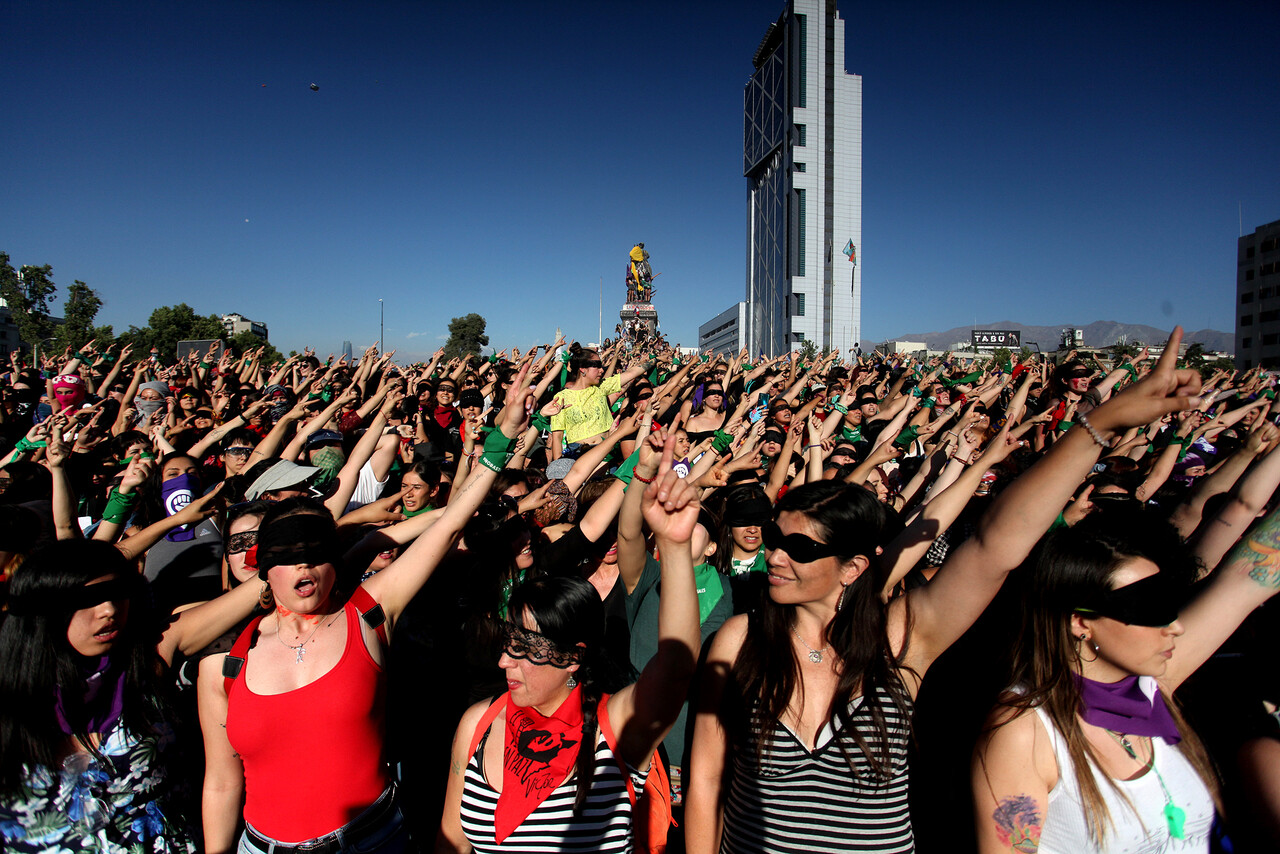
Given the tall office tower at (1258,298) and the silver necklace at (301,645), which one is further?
the tall office tower at (1258,298)

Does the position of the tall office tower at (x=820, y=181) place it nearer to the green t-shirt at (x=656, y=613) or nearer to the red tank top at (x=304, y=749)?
the green t-shirt at (x=656, y=613)

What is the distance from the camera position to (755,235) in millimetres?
102250

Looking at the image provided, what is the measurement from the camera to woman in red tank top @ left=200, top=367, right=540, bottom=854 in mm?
2201

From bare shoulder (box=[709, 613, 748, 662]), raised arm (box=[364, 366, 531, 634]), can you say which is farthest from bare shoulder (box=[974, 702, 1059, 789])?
raised arm (box=[364, 366, 531, 634])

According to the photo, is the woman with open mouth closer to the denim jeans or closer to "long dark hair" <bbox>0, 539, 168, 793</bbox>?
the denim jeans

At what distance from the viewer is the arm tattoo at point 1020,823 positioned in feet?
5.79

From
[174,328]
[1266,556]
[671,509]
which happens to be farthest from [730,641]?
[174,328]

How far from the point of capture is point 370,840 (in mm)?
2322

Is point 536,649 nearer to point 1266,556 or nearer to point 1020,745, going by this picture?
point 1020,745

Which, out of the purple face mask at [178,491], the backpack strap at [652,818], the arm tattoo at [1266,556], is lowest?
the backpack strap at [652,818]

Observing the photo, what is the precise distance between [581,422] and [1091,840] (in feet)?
18.6

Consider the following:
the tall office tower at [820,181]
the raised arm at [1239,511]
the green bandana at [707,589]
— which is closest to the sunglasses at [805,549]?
the green bandana at [707,589]

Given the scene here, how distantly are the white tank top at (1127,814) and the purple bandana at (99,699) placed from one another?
9.84ft

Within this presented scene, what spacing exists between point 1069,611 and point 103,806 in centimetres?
319
